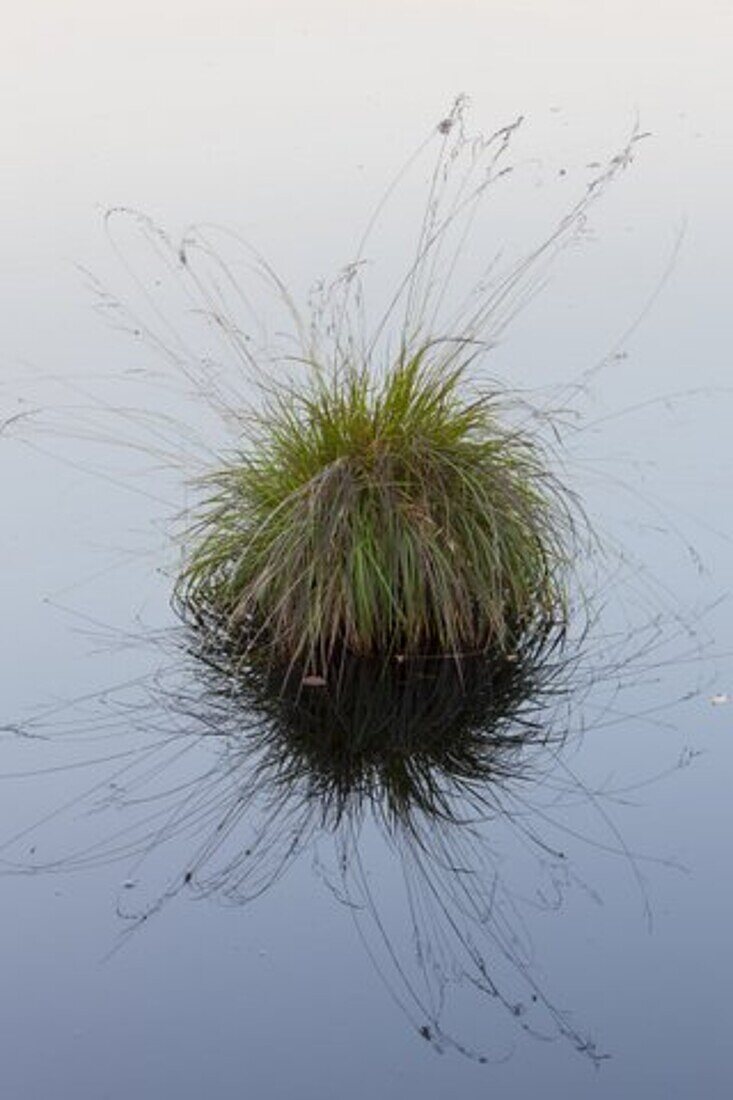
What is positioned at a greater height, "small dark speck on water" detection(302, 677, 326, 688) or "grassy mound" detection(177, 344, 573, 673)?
"grassy mound" detection(177, 344, 573, 673)

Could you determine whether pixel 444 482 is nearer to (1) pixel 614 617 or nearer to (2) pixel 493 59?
(1) pixel 614 617

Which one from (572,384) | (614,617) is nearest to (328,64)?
(572,384)

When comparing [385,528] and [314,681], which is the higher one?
[385,528]

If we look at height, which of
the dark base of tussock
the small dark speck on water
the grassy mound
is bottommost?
the small dark speck on water

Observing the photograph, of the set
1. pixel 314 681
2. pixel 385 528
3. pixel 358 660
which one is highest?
pixel 385 528

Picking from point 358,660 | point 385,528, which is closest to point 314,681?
point 358,660

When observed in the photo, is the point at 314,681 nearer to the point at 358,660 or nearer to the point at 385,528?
the point at 358,660

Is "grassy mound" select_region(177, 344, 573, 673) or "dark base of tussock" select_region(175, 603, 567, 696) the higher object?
"grassy mound" select_region(177, 344, 573, 673)

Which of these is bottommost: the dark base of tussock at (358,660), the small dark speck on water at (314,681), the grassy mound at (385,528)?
the small dark speck on water at (314,681)
